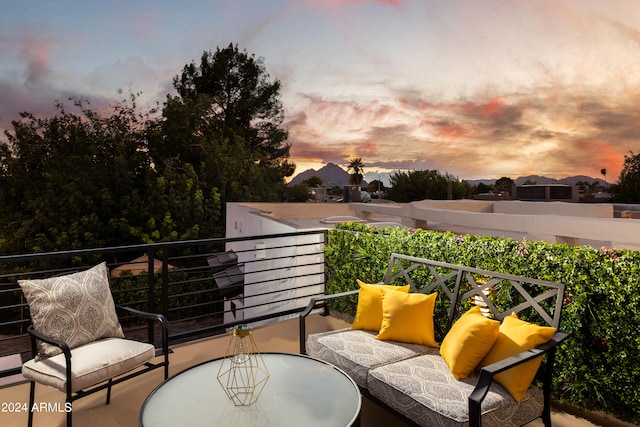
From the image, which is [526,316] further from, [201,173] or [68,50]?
[68,50]

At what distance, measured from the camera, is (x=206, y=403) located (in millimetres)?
2102

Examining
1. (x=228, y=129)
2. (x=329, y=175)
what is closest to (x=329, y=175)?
(x=329, y=175)

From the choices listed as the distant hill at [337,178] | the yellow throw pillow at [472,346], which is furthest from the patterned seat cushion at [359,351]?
the distant hill at [337,178]

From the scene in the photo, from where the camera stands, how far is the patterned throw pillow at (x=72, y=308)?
2.56 m

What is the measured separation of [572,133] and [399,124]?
21.9ft

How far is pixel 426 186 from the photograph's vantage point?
24688mm

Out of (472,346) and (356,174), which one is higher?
(356,174)

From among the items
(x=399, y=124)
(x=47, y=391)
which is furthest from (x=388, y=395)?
(x=399, y=124)

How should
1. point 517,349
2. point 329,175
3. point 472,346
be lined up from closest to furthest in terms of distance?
point 517,349 < point 472,346 < point 329,175

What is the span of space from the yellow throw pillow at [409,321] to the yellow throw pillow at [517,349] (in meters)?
0.55

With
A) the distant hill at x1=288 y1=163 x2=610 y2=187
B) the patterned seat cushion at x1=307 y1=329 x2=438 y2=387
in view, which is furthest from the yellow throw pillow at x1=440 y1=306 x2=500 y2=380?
the distant hill at x1=288 y1=163 x2=610 y2=187

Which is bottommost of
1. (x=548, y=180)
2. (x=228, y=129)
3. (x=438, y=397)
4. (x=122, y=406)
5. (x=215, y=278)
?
(x=215, y=278)

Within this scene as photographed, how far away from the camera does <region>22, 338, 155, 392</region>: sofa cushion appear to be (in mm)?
2330

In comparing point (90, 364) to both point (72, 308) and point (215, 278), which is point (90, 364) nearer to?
point (72, 308)
